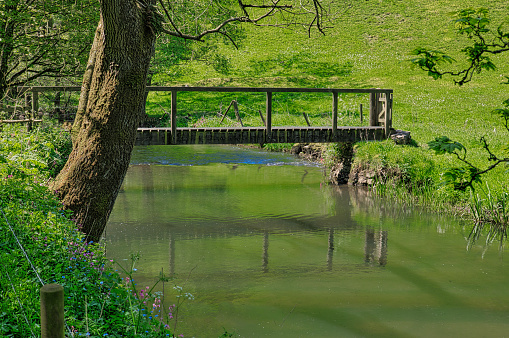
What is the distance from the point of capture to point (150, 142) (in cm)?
1442

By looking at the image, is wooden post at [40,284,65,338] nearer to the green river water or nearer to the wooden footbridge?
the green river water

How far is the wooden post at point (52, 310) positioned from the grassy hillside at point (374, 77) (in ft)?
40.2

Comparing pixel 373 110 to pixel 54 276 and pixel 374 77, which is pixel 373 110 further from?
pixel 374 77

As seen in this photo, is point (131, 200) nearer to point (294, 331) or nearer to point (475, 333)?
point (294, 331)

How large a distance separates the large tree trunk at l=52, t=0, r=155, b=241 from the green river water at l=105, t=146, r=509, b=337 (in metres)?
1.75

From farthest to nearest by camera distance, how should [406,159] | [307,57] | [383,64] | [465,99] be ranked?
[307,57], [383,64], [465,99], [406,159]

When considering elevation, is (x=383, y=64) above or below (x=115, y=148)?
above

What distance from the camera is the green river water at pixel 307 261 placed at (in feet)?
22.3

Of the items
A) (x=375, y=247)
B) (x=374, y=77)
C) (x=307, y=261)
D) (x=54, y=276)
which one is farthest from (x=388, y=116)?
(x=374, y=77)

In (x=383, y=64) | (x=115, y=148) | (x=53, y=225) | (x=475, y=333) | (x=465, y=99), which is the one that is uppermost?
(x=383, y=64)

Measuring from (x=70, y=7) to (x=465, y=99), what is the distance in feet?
63.1

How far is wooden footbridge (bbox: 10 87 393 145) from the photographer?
14371 millimetres

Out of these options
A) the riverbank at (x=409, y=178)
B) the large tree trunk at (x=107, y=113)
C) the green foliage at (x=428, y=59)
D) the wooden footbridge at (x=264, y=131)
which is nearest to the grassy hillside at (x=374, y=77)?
the riverbank at (x=409, y=178)

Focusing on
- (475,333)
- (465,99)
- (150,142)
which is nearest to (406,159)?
(150,142)
